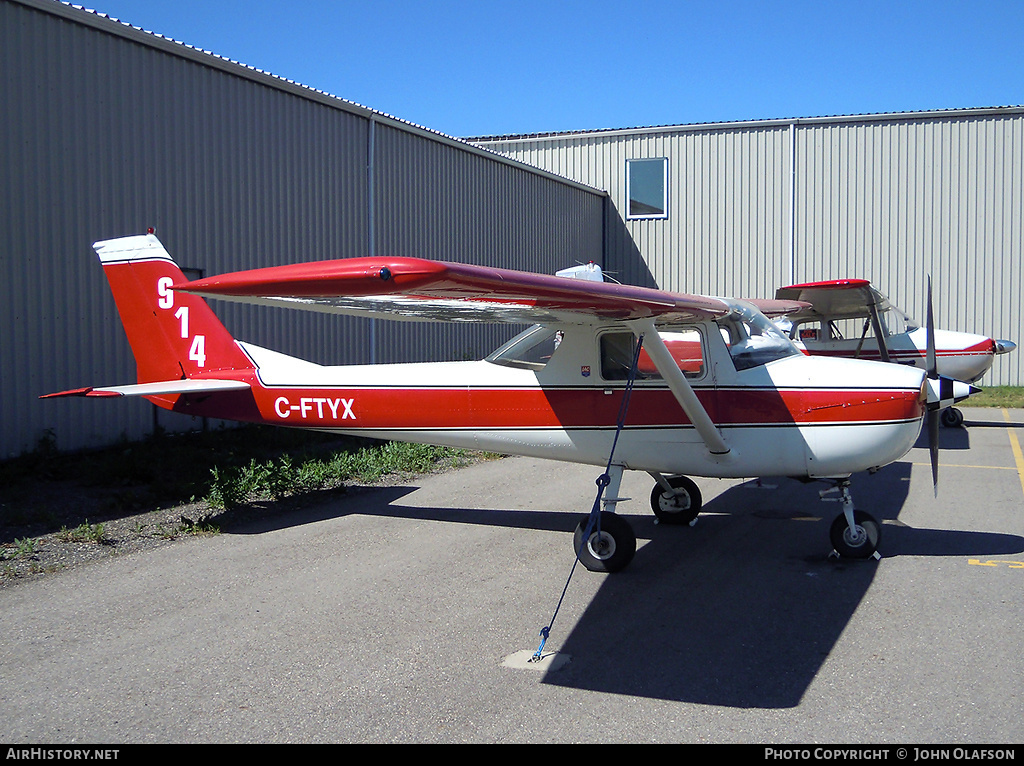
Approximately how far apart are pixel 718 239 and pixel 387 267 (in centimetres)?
2010

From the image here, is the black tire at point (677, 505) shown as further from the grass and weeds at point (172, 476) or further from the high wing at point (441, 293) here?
the grass and weeds at point (172, 476)

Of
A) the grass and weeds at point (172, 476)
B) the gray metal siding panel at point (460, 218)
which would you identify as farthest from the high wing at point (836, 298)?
the gray metal siding panel at point (460, 218)

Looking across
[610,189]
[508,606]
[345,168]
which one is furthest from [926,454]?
[610,189]

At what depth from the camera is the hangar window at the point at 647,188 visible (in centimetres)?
2253

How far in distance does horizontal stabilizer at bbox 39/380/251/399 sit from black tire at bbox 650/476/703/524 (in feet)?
13.0

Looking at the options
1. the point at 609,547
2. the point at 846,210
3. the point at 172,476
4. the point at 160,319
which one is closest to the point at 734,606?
the point at 609,547

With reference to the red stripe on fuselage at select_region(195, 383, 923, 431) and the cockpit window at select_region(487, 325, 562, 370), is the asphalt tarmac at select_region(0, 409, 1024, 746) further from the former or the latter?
the cockpit window at select_region(487, 325, 562, 370)

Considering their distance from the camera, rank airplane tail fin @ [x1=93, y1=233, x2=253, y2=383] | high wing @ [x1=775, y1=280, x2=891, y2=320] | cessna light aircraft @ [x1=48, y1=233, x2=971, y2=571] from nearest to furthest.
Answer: cessna light aircraft @ [x1=48, y1=233, x2=971, y2=571], airplane tail fin @ [x1=93, y1=233, x2=253, y2=383], high wing @ [x1=775, y1=280, x2=891, y2=320]

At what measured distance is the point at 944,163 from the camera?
20.2m

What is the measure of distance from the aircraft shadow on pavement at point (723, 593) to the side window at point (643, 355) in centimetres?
143

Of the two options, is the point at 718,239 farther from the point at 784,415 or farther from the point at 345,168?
the point at 784,415

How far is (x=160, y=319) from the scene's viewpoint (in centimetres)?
755

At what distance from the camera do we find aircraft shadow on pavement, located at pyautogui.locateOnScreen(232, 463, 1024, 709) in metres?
3.92

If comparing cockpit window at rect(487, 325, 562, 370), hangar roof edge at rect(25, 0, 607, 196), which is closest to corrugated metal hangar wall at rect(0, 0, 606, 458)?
hangar roof edge at rect(25, 0, 607, 196)
